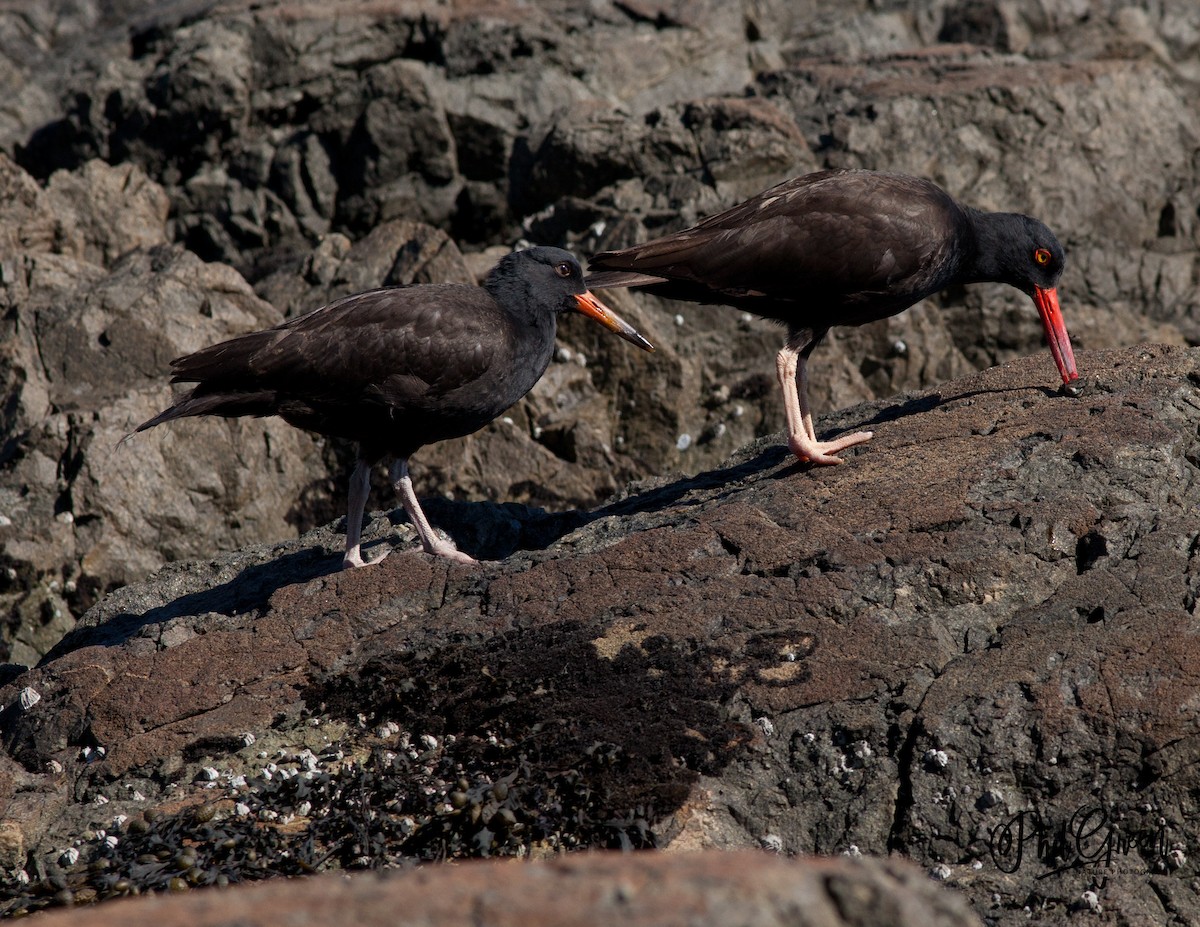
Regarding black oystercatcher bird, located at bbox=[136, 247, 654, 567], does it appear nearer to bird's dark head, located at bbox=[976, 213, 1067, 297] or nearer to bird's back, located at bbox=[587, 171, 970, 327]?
bird's back, located at bbox=[587, 171, 970, 327]

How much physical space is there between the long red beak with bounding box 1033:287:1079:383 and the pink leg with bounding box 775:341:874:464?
1.16 meters

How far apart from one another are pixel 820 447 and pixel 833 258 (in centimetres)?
117

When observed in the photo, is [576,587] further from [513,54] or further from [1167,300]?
[513,54]

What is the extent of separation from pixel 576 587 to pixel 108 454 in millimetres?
5303

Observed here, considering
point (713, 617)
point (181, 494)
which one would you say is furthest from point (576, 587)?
point (181, 494)

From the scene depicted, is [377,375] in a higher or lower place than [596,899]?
lower

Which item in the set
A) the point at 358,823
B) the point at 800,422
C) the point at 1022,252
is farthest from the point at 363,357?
the point at 1022,252

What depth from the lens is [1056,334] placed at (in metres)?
7.51

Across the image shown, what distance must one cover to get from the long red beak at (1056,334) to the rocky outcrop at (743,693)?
0.41 metres

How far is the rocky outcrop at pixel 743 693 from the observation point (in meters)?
4.84

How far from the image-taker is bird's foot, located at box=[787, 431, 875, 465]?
23.1 ft

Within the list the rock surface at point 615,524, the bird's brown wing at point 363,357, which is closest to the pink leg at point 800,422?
the rock surface at point 615,524

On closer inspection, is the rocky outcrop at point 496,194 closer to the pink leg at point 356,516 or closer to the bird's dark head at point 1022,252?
the pink leg at point 356,516

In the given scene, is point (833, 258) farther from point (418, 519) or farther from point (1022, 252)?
point (418, 519)
